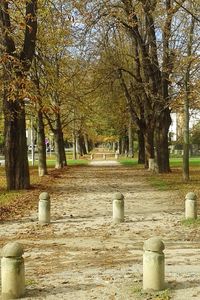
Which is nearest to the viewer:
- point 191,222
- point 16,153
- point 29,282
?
point 29,282

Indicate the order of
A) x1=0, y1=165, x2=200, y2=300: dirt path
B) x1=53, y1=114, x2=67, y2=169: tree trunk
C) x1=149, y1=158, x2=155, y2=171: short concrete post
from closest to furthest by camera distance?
1. x1=0, y1=165, x2=200, y2=300: dirt path
2. x1=149, y1=158, x2=155, y2=171: short concrete post
3. x1=53, y1=114, x2=67, y2=169: tree trunk

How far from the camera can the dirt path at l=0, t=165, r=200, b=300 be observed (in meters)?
7.09

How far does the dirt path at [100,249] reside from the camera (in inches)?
279

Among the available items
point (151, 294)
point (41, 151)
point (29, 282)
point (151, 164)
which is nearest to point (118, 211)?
point (29, 282)

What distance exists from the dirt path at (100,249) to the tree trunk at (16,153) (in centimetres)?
465

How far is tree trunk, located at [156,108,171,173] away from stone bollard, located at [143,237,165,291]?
26.5 meters

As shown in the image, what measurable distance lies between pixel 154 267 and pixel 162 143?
87.6 ft

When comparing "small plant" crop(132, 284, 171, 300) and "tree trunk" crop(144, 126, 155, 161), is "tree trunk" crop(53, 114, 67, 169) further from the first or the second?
"small plant" crop(132, 284, 171, 300)

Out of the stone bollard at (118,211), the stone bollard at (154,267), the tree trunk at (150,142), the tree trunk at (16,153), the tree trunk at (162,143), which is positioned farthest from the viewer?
the tree trunk at (150,142)

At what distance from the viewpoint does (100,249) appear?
32.2 ft

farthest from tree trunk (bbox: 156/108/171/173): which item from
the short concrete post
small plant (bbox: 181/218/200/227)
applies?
small plant (bbox: 181/218/200/227)

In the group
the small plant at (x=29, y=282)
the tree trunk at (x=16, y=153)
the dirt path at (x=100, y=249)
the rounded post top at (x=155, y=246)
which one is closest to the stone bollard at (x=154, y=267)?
the rounded post top at (x=155, y=246)

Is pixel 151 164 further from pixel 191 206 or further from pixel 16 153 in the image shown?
pixel 191 206

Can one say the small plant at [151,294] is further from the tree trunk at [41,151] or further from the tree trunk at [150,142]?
the tree trunk at [150,142]
